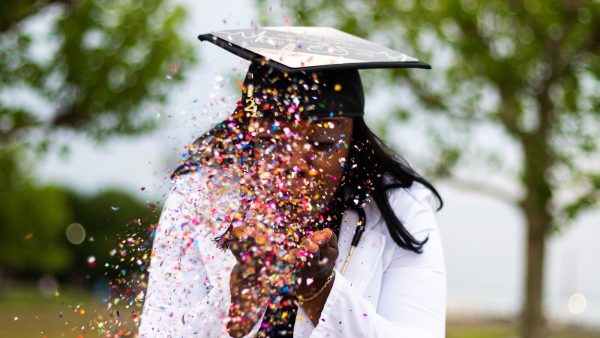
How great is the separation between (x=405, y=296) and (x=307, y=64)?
894 millimetres

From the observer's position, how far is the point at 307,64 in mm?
2562

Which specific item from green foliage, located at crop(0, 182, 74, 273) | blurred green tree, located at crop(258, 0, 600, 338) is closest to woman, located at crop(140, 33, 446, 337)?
blurred green tree, located at crop(258, 0, 600, 338)

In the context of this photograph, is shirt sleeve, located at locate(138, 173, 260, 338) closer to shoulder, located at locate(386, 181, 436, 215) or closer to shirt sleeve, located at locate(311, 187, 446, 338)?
shirt sleeve, located at locate(311, 187, 446, 338)

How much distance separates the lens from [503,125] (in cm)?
1434

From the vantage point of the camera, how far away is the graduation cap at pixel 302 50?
8.52 ft

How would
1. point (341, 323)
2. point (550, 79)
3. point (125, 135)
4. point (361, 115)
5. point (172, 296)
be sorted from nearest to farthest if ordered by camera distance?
1. point (341, 323)
2. point (172, 296)
3. point (361, 115)
4. point (550, 79)
5. point (125, 135)

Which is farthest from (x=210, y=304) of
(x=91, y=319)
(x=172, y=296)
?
(x=91, y=319)

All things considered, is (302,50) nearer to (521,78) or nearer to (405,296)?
(405,296)

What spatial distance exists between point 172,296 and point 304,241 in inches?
25.1

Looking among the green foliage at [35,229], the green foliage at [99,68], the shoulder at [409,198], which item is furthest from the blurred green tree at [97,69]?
the green foliage at [35,229]

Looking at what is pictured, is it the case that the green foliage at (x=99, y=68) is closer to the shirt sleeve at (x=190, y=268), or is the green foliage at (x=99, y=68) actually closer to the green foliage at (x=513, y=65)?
the green foliage at (x=513, y=65)

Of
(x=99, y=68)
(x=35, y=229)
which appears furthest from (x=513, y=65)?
(x=35, y=229)

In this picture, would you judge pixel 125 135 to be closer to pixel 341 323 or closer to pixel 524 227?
pixel 524 227

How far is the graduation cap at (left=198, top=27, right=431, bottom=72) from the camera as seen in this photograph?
102 inches
